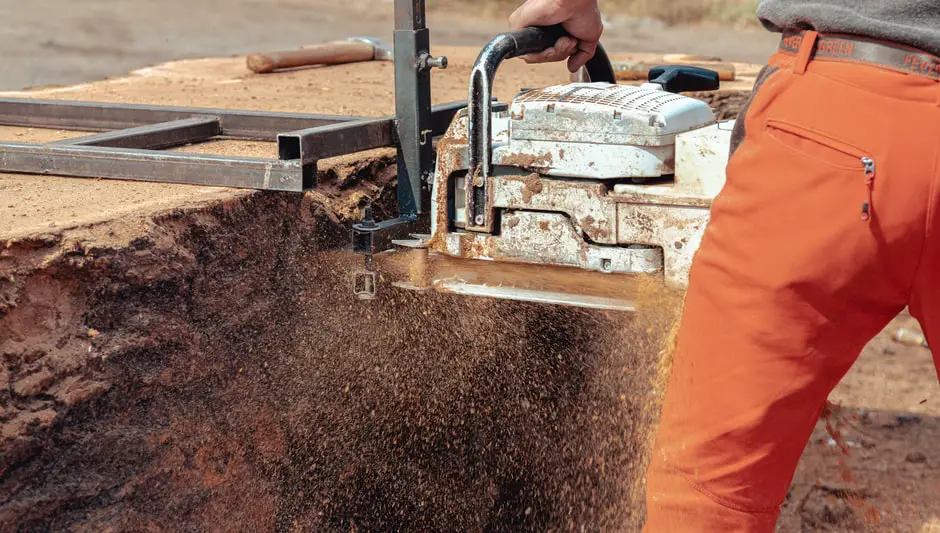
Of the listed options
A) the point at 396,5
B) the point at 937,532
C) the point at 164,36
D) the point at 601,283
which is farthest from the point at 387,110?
the point at 164,36

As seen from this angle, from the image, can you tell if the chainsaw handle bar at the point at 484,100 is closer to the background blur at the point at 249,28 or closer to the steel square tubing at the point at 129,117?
the steel square tubing at the point at 129,117

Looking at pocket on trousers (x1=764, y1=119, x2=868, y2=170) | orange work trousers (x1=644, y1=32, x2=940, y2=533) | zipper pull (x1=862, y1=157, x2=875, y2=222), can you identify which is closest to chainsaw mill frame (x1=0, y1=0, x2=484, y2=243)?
orange work trousers (x1=644, y1=32, x2=940, y2=533)

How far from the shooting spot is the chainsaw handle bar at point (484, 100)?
2.21 meters

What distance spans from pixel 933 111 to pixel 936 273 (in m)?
0.25

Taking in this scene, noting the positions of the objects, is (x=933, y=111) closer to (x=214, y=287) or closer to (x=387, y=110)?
(x=214, y=287)

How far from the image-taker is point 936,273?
156cm

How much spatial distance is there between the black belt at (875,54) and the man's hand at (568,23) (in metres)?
0.77

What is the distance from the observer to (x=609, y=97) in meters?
2.23

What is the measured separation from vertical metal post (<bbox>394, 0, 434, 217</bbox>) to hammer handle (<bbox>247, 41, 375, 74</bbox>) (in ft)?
10.2

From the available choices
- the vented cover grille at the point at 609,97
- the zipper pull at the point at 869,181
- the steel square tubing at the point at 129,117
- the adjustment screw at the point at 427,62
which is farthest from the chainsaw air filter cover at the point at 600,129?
the steel square tubing at the point at 129,117

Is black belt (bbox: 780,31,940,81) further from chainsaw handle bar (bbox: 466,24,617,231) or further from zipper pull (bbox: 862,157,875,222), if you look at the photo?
chainsaw handle bar (bbox: 466,24,617,231)

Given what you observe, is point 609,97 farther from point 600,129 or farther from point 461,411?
point 461,411

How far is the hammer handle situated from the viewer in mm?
5578

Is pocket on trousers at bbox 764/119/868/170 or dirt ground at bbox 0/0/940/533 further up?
pocket on trousers at bbox 764/119/868/170
